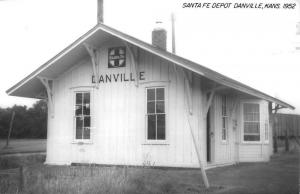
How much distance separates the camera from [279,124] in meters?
24.3

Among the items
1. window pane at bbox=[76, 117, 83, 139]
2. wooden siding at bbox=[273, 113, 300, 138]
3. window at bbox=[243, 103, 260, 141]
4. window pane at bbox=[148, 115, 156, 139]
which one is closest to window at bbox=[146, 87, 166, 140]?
window pane at bbox=[148, 115, 156, 139]

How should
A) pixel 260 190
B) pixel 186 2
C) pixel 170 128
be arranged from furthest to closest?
pixel 170 128
pixel 260 190
pixel 186 2

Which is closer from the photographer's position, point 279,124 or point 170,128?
point 170,128

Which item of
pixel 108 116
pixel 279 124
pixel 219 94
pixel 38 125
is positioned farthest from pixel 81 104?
pixel 279 124

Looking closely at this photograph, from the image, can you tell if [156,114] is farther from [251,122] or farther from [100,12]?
[251,122]

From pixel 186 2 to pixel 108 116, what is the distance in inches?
275

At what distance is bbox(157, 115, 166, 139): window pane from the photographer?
43.5ft

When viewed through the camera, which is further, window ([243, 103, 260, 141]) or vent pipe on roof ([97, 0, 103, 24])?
window ([243, 103, 260, 141])

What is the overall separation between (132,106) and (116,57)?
180 cm

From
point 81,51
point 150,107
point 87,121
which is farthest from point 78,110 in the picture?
point 150,107

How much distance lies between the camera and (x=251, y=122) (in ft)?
54.5

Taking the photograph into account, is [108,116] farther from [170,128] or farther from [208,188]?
[208,188]

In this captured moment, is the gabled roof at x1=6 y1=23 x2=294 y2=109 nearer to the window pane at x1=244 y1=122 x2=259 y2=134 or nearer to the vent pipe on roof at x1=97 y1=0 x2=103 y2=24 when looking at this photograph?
the vent pipe on roof at x1=97 y1=0 x2=103 y2=24

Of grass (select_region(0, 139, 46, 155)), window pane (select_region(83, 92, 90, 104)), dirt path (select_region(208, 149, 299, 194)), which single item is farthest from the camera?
grass (select_region(0, 139, 46, 155))
